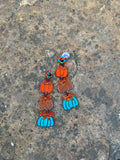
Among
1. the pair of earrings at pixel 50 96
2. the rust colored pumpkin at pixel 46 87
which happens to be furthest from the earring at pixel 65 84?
the rust colored pumpkin at pixel 46 87

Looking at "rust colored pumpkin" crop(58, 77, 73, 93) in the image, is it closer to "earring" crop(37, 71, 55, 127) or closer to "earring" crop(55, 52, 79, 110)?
"earring" crop(55, 52, 79, 110)

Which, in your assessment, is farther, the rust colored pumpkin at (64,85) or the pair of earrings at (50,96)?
the rust colored pumpkin at (64,85)

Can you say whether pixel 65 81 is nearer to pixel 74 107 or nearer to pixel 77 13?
pixel 74 107

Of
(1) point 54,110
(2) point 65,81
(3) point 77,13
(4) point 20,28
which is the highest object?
(3) point 77,13

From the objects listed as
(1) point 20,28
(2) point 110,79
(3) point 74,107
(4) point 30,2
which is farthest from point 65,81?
(4) point 30,2

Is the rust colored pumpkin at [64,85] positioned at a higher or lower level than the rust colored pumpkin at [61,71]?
lower

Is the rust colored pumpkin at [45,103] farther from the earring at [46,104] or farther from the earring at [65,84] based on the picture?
the earring at [65,84]

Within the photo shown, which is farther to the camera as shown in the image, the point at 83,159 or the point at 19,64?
the point at 19,64

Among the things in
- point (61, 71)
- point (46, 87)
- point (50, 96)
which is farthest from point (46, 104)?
point (61, 71)
